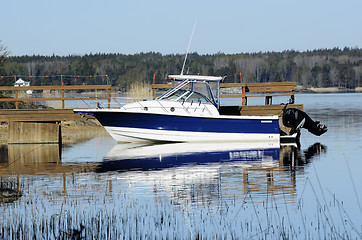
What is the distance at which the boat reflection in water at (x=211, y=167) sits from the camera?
12336 mm

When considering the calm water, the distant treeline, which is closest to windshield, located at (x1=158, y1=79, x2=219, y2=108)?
the calm water

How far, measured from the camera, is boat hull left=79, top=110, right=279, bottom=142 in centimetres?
2159

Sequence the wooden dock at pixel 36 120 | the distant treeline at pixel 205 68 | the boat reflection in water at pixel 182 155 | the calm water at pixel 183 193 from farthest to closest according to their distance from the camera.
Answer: the distant treeline at pixel 205 68 → the wooden dock at pixel 36 120 → the boat reflection in water at pixel 182 155 → the calm water at pixel 183 193

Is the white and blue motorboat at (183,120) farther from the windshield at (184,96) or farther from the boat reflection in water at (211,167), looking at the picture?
the boat reflection in water at (211,167)

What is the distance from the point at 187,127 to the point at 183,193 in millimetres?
9850

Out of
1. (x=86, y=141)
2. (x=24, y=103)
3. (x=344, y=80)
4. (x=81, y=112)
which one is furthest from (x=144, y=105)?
(x=344, y=80)

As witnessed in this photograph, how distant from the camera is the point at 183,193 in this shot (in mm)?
12062

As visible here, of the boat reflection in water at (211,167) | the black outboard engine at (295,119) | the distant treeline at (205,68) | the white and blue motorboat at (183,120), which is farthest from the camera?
the distant treeline at (205,68)

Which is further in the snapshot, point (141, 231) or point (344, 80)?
point (344, 80)

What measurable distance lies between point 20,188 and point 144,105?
9.30 metres

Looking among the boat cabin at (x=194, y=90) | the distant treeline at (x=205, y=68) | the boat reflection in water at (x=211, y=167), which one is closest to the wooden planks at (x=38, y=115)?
the boat reflection in water at (x=211, y=167)

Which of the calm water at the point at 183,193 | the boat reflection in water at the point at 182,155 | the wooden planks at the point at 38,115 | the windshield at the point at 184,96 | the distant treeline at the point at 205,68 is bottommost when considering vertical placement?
the calm water at the point at 183,193

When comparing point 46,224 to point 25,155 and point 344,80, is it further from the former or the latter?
point 344,80

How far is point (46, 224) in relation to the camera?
9156 mm
